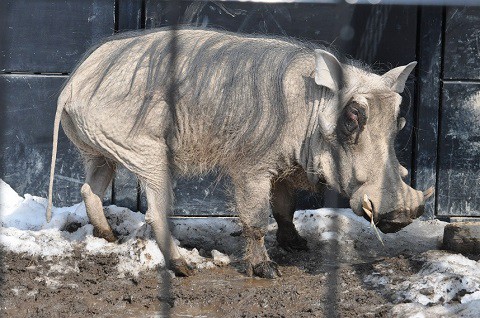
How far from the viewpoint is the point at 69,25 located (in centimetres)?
614

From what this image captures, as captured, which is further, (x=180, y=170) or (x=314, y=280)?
(x=180, y=170)

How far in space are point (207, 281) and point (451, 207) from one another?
2.14 meters

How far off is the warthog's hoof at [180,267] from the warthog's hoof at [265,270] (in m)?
0.33

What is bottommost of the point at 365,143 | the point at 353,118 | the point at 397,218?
the point at 397,218

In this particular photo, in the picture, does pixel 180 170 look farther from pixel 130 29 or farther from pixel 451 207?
pixel 451 207

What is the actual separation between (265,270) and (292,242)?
0.58 metres

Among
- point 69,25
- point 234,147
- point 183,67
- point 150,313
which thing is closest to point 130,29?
point 69,25

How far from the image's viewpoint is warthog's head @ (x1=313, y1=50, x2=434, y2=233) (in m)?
4.78

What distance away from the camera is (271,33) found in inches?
243

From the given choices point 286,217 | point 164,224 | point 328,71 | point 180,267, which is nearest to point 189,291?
point 180,267

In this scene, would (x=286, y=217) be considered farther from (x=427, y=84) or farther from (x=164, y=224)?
(x=427, y=84)

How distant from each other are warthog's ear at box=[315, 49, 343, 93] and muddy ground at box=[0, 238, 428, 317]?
3.14 ft

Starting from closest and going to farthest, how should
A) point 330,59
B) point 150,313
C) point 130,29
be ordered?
point 150,313 < point 330,59 < point 130,29

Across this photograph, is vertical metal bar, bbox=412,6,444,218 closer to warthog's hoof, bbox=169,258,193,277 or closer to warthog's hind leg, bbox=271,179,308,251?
warthog's hind leg, bbox=271,179,308,251
